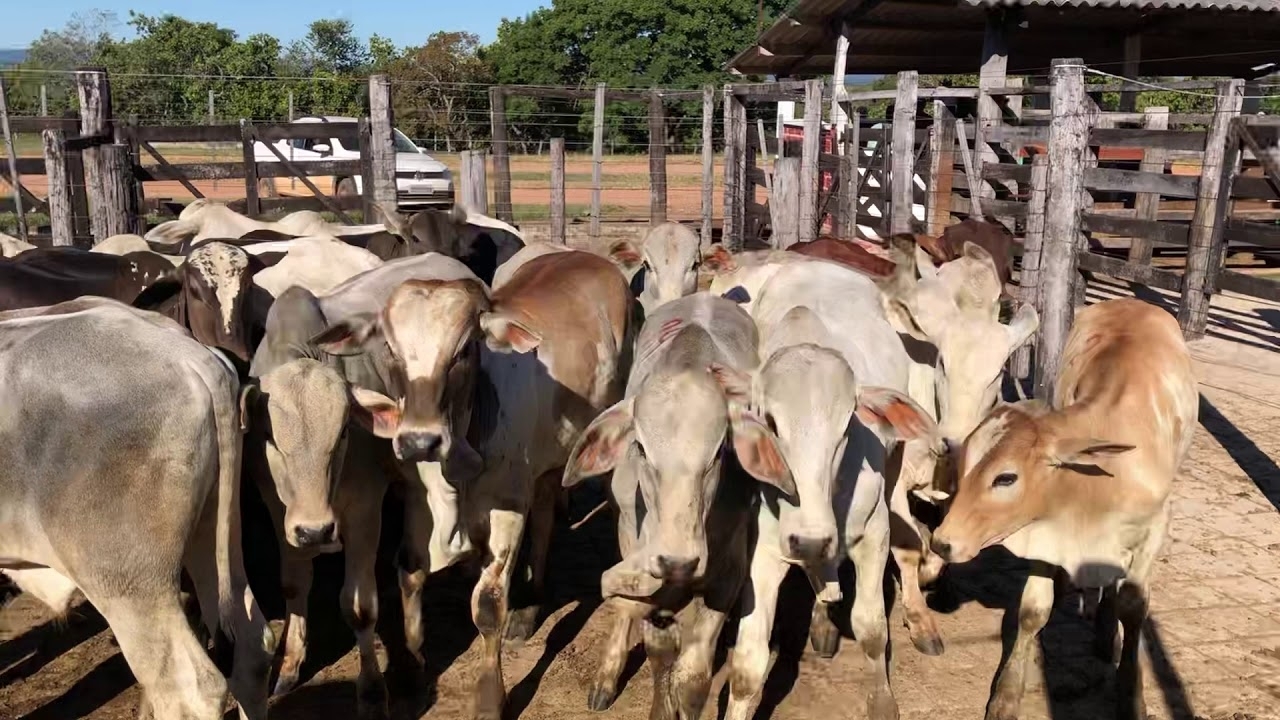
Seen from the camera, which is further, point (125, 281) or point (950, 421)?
point (125, 281)

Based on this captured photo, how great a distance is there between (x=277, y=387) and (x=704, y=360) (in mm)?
1624

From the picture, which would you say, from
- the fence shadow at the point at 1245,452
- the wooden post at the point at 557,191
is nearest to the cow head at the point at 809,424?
the fence shadow at the point at 1245,452

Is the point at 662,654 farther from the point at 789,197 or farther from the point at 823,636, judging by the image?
the point at 789,197

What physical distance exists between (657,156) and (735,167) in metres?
1.73

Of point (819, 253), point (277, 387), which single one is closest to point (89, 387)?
point (277, 387)

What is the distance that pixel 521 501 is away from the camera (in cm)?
543

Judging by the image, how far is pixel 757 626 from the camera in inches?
182

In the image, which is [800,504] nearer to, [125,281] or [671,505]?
[671,505]

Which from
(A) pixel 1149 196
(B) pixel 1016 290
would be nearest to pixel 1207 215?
(B) pixel 1016 290

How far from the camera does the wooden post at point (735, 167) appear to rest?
48.0ft

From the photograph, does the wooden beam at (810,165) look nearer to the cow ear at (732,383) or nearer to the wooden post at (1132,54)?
the wooden post at (1132,54)

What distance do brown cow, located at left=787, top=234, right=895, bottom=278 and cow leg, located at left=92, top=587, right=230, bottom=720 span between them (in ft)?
14.7

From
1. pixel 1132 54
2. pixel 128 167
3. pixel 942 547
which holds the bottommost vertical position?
pixel 942 547

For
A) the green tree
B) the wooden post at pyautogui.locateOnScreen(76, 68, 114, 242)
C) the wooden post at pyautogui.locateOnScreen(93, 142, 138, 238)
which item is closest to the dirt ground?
the wooden post at pyautogui.locateOnScreen(93, 142, 138, 238)
